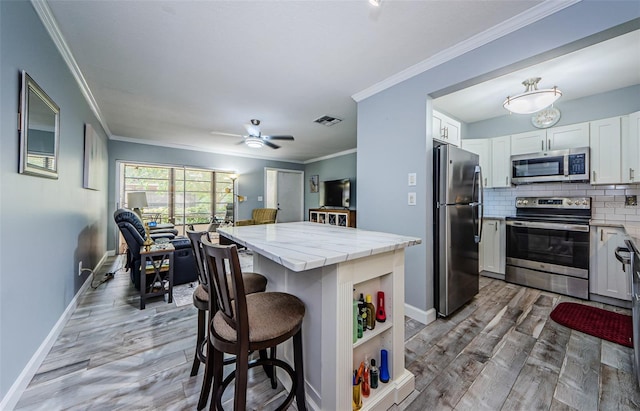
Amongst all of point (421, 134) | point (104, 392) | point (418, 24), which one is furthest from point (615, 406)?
point (104, 392)

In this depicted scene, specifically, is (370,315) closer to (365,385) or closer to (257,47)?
(365,385)

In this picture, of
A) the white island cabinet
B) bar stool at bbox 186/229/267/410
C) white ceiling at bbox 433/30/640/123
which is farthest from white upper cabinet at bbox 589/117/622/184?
bar stool at bbox 186/229/267/410

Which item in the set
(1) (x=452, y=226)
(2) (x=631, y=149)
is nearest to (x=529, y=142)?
(2) (x=631, y=149)

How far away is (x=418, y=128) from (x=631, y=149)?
2.37m

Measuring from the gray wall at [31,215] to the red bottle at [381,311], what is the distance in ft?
6.66

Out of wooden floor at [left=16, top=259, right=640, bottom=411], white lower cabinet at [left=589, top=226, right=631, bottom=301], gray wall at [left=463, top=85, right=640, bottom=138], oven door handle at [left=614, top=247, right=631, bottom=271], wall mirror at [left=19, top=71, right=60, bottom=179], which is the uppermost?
gray wall at [left=463, top=85, right=640, bottom=138]

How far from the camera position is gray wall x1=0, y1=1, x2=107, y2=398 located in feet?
4.29

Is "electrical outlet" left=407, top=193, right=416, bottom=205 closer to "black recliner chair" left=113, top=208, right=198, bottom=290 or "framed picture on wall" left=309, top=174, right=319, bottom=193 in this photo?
"black recliner chair" left=113, top=208, right=198, bottom=290

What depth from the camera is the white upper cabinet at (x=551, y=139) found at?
2946 millimetres

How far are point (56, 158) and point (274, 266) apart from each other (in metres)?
2.06

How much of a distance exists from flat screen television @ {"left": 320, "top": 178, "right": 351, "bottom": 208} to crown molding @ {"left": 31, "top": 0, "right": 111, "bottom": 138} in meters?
4.79

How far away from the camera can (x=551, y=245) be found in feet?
9.92

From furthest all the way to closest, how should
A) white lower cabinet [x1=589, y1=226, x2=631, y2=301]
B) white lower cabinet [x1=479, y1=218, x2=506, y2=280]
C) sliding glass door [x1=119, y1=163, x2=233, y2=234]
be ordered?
sliding glass door [x1=119, y1=163, x2=233, y2=234] < white lower cabinet [x1=479, y1=218, x2=506, y2=280] < white lower cabinet [x1=589, y1=226, x2=631, y2=301]

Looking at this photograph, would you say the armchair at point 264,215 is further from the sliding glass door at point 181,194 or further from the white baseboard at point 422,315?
the white baseboard at point 422,315
